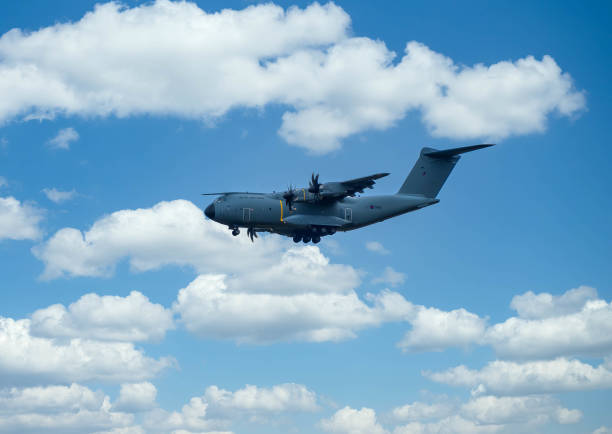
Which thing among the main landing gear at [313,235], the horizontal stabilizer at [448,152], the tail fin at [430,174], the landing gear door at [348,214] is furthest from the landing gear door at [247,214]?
the horizontal stabilizer at [448,152]

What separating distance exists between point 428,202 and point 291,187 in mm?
12577

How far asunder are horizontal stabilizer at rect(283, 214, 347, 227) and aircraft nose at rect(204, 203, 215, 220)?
5.70 m

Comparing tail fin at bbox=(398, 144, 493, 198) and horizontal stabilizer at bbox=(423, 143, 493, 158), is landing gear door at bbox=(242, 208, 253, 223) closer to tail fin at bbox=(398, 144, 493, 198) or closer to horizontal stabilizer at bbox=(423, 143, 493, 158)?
tail fin at bbox=(398, 144, 493, 198)

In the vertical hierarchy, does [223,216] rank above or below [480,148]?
below

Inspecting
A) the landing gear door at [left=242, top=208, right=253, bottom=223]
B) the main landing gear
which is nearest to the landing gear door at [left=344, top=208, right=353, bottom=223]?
the main landing gear

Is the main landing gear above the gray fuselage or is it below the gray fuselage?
below

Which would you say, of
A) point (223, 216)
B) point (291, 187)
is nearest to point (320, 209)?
point (291, 187)

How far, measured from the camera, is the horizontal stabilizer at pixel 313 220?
163 feet

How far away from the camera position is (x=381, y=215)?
52.8m

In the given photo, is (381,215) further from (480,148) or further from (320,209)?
(480,148)

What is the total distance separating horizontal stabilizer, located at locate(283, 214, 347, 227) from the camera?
49781 mm

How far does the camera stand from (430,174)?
182ft

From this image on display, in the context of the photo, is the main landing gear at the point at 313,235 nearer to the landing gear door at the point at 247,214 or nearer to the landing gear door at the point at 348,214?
the landing gear door at the point at 348,214

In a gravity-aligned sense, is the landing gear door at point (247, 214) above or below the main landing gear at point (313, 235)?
above
